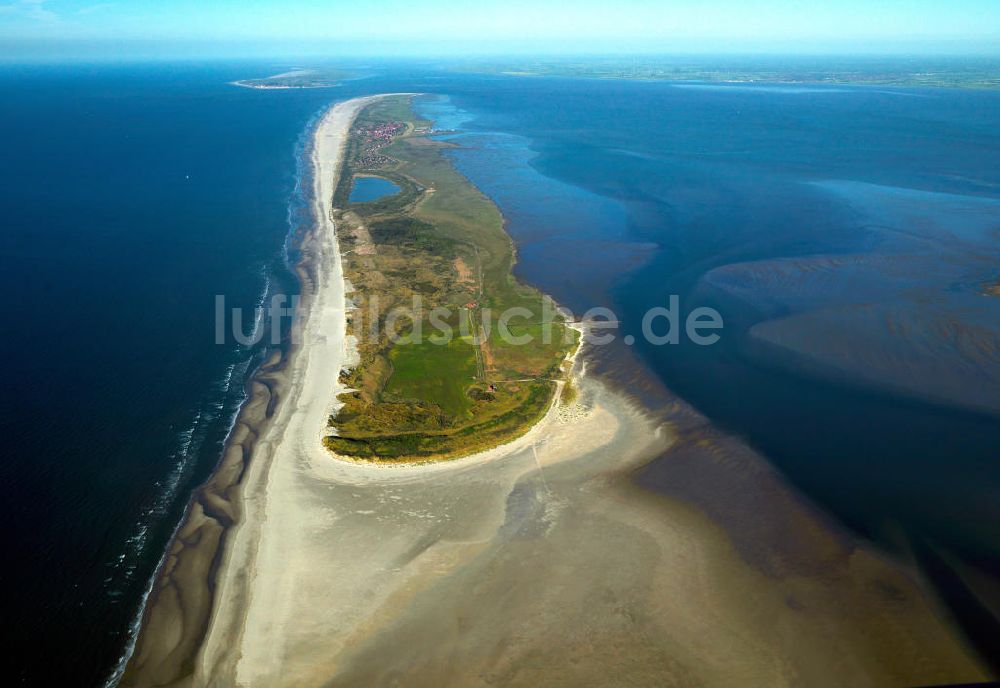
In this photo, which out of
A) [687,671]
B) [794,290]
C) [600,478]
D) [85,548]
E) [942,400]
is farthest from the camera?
[794,290]

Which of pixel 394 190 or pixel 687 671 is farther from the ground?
pixel 394 190

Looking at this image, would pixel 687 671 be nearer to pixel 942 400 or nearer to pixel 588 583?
pixel 588 583

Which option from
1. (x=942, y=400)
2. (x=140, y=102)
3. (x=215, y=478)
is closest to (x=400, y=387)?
(x=215, y=478)

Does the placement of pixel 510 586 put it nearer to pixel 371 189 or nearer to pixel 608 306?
pixel 608 306

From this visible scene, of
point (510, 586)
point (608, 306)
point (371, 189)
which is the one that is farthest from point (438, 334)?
point (371, 189)

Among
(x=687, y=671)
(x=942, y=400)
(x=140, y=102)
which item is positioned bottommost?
(x=687, y=671)

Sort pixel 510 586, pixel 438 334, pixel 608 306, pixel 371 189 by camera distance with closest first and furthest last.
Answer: pixel 510 586 → pixel 438 334 → pixel 608 306 → pixel 371 189

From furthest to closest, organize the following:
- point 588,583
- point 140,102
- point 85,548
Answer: point 140,102
point 85,548
point 588,583

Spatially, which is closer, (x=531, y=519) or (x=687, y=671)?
(x=687, y=671)
